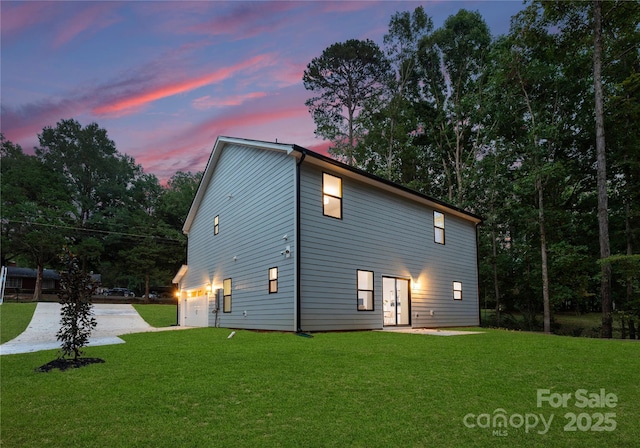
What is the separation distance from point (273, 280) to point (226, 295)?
156 inches

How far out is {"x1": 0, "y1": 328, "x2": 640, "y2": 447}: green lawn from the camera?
313 cm

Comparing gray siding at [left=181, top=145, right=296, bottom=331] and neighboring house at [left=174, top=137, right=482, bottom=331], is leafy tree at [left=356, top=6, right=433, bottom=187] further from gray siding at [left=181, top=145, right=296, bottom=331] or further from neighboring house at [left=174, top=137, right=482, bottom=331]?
gray siding at [left=181, top=145, right=296, bottom=331]

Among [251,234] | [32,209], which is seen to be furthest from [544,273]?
[32,209]

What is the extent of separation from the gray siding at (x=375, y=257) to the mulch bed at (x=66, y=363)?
5117 millimetres

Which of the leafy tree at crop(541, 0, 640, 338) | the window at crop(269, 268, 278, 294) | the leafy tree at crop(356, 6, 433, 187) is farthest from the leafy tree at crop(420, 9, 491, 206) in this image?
the window at crop(269, 268, 278, 294)

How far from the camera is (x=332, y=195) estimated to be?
11.7 metres

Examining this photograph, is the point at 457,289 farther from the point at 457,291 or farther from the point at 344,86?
the point at 344,86

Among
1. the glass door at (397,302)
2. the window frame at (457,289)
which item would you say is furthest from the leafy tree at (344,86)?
the glass door at (397,302)

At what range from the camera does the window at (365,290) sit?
39.6ft

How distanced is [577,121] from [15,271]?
5460 cm

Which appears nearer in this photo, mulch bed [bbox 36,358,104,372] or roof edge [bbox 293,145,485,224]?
mulch bed [bbox 36,358,104,372]

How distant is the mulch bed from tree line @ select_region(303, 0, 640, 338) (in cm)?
1368

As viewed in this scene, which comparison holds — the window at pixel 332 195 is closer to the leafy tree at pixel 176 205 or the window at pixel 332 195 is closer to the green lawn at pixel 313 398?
the green lawn at pixel 313 398

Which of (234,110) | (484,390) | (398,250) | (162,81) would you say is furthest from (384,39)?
(484,390)
